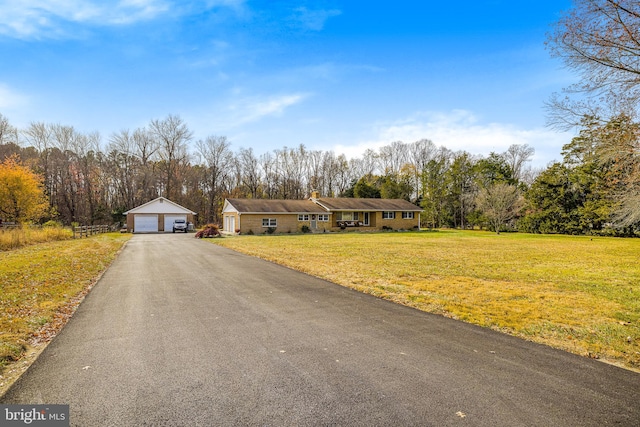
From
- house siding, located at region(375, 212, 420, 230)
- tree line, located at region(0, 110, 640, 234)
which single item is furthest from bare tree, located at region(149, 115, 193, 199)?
house siding, located at region(375, 212, 420, 230)

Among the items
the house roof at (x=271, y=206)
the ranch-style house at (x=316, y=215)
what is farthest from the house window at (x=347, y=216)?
the house roof at (x=271, y=206)

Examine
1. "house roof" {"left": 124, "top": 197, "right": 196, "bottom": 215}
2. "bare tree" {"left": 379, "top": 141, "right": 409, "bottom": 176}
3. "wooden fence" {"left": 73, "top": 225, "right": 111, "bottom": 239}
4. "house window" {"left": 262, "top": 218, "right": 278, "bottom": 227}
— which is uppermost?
"bare tree" {"left": 379, "top": 141, "right": 409, "bottom": 176}

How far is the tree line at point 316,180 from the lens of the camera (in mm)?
34469

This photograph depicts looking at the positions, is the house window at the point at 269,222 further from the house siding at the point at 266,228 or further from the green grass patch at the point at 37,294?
the green grass patch at the point at 37,294

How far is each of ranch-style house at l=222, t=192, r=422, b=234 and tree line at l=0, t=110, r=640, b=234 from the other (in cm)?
792

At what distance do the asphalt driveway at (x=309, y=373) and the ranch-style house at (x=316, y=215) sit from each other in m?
26.1

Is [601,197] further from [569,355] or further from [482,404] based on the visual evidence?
[482,404]

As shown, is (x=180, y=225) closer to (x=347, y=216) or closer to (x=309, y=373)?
(x=347, y=216)

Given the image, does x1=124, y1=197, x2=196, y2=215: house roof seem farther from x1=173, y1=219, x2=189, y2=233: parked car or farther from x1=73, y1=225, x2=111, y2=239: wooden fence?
x1=73, y1=225, x2=111, y2=239: wooden fence

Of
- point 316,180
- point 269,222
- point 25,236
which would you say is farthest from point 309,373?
point 316,180

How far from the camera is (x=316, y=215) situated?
119 feet

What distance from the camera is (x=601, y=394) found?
11.0ft

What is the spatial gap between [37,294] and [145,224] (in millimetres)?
31369

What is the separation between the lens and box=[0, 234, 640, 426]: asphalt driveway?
118 inches
